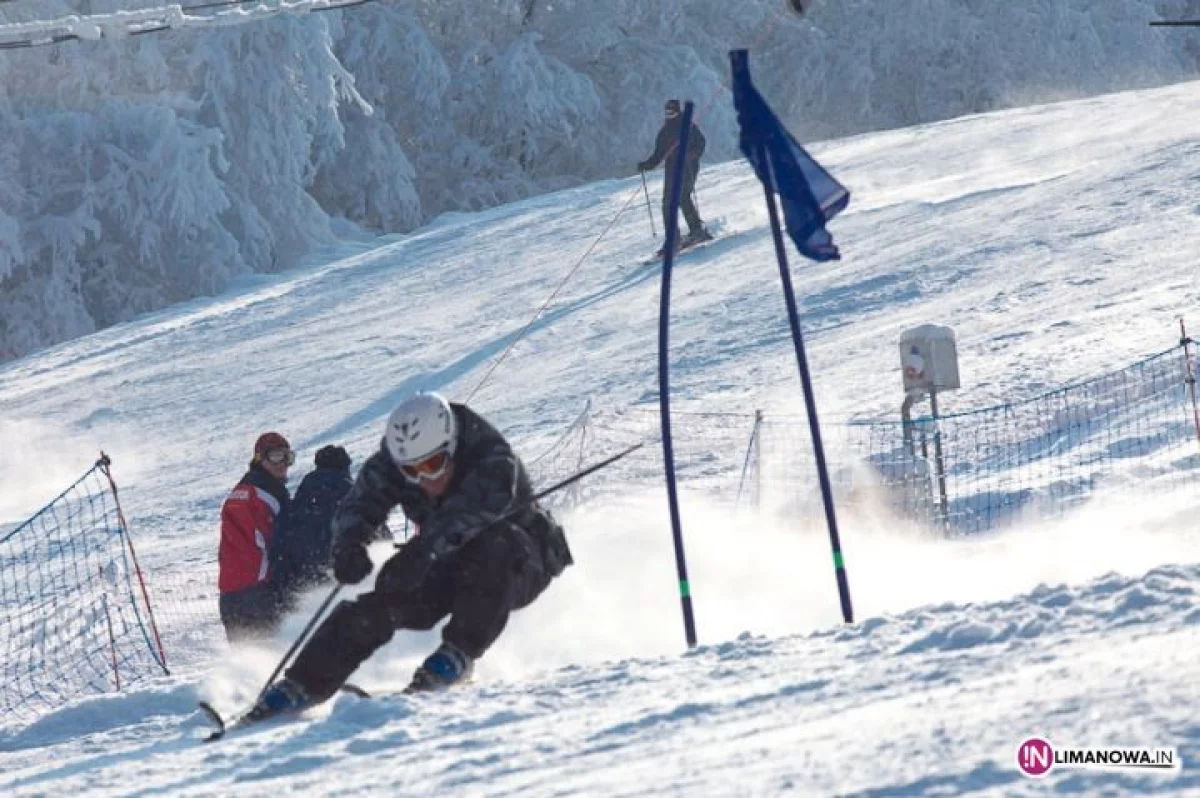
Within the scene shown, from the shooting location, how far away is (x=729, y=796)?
13.4 ft

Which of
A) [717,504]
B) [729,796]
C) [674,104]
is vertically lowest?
[717,504]

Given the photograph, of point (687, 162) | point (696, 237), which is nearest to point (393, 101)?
point (696, 237)

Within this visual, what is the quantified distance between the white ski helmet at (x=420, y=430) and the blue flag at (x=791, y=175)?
1611mm

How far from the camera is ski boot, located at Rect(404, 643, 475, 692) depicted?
6371 mm

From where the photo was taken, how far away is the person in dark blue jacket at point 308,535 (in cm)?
852

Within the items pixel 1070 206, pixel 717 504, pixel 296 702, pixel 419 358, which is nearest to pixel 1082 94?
pixel 1070 206

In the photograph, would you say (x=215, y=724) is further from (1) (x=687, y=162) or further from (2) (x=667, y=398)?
(1) (x=687, y=162)

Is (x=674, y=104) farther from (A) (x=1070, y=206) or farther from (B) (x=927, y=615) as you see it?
(B) (x=927, y=615)

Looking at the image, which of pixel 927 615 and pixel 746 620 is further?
pixel 746 620

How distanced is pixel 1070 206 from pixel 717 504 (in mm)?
7579

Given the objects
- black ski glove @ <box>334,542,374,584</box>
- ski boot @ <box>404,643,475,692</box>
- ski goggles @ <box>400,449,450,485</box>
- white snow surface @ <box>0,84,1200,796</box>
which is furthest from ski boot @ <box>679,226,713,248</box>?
ski boot @ <box>404,643,475,692</box>

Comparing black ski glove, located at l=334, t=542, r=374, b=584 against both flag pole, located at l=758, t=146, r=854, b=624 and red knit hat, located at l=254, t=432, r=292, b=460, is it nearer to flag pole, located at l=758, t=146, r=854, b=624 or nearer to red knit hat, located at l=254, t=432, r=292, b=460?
flag pole, located at l=758, t=146, r=854, b=624

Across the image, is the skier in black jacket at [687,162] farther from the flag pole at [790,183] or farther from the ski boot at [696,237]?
the flag pole at [790,183]

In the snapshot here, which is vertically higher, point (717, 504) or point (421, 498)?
point (421, 498)
